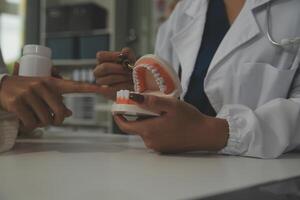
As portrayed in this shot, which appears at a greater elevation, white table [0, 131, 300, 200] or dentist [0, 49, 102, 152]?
dentist [0, 49, 102, 152]

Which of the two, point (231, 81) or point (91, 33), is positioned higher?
point (91, 33)

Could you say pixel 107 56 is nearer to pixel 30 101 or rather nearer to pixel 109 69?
pixel 109 69

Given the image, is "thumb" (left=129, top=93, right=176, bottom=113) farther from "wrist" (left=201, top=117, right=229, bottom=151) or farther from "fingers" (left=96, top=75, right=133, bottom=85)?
"fingers" (left=96, top=75, right=133, bottom=85)

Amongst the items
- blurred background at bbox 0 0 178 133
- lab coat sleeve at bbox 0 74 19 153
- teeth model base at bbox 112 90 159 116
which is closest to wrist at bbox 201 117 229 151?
teeth model base at bbox 112 90 159 116

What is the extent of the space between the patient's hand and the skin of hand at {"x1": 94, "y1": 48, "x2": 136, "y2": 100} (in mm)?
135

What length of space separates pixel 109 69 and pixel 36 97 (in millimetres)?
206

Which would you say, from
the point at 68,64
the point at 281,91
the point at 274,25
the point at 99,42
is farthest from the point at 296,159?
the point at 68,64

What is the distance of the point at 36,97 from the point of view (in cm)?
57

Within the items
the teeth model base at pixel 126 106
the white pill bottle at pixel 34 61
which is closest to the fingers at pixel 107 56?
the white pill bottle at pixel 34 61

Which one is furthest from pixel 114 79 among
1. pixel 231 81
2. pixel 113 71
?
pixel 231 81

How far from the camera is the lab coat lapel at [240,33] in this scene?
0.82m

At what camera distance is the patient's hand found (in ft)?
1.85

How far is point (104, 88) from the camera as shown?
0.65m

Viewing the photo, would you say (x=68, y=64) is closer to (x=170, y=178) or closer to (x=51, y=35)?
(x=51, y=35)
